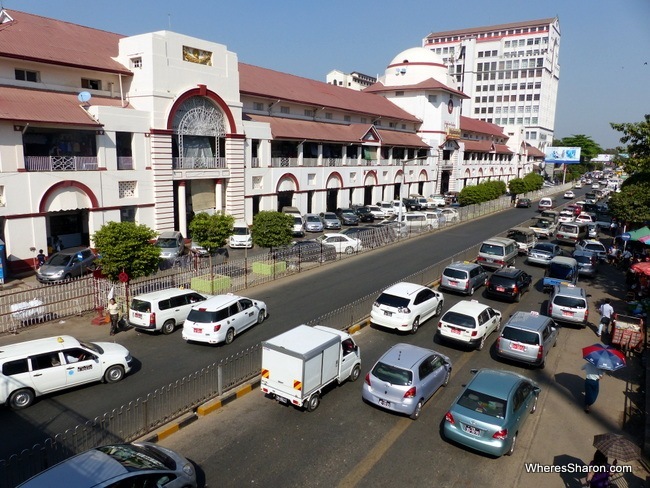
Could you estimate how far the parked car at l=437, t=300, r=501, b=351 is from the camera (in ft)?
57.1

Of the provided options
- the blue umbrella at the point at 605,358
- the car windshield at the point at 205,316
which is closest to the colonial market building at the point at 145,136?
the car windshield at the point at 205,316

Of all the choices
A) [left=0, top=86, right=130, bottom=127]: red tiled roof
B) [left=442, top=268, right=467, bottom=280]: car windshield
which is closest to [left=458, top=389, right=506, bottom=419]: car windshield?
[left=442, top=268, right=467, bottom=280]: car windshield

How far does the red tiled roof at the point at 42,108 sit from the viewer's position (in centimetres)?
2581

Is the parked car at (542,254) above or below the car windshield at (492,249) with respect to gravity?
below

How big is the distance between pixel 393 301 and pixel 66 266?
16.9 meters

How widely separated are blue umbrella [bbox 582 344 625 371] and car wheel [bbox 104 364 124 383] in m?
13.8

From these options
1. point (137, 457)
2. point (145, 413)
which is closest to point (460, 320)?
point (145, 413)

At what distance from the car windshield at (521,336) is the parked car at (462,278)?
24.0 ft

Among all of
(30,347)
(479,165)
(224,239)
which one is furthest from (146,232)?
(479,165)

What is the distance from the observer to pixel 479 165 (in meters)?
87.0

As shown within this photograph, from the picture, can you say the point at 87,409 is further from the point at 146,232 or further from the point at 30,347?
the point at 146,232

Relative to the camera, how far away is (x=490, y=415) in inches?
448

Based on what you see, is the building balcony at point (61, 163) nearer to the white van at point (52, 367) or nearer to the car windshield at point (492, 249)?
the white van at point (52, 367)

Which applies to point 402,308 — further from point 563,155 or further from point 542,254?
point 563,155
